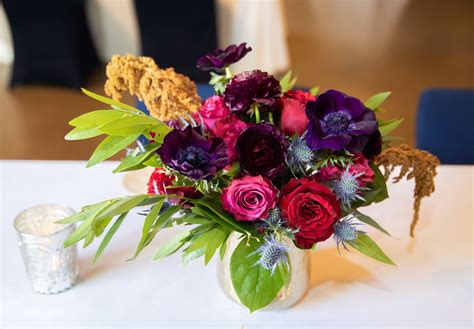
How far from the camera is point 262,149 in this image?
753mm

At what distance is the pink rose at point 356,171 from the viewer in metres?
0.80

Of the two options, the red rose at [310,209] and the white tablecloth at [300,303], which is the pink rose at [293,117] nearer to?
the red rose at [310,209]

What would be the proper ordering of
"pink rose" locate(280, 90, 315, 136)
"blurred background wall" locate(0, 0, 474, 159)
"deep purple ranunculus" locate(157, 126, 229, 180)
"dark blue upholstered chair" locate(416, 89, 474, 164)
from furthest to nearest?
"blurred background wall" locate(0, 0, 474, 159) → "dark blue upholstered chair" locate(416, 89, 474, 164) → "pink rose" locate(280, 90, 315, 136) → "deep purple ranunculus" locate(157, 126, 229, 180)

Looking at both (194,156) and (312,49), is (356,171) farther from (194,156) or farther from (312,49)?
(312,49)

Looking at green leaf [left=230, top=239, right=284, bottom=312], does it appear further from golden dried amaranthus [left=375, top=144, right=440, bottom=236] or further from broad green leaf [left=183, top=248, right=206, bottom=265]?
golden dried amaranthus [left=375, top=144, right=440, bottom=236]

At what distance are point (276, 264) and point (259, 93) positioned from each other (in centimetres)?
23

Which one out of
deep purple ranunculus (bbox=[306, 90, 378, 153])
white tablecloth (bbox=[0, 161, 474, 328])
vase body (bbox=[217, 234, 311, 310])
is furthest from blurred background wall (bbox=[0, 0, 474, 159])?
deep purple ranunculus (bbox=[306, 90, 378, 153])

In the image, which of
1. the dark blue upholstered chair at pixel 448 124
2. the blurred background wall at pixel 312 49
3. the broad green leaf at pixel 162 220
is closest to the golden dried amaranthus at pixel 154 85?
the broad green leaf at pixel 162 220

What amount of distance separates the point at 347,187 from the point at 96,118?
0.35 meters

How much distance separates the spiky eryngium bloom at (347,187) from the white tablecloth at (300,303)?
252 millimetres

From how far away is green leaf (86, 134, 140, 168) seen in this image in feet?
2.62

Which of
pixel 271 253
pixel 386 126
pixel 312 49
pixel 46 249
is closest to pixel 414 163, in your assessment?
pixel 386 126

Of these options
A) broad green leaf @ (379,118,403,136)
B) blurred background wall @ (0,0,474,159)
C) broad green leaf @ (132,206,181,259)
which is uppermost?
broad green leaf @ (379,118,403,136)

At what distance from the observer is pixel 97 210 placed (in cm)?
79
